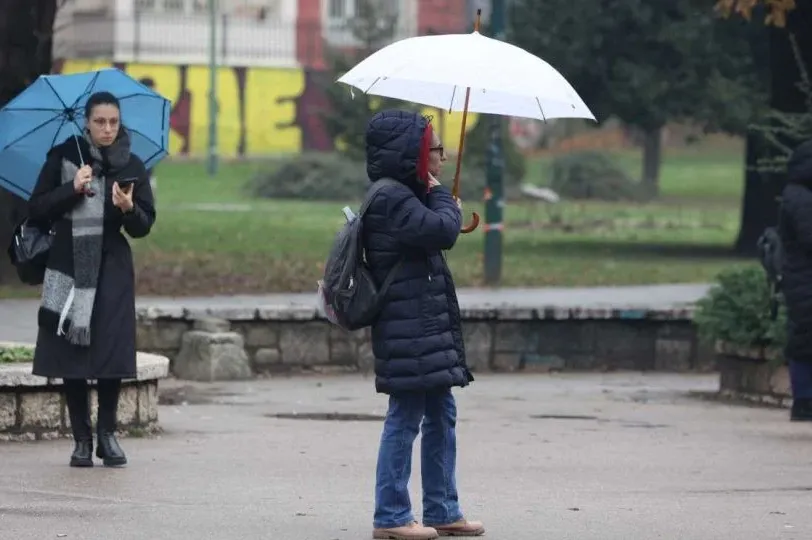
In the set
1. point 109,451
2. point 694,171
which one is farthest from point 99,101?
point 694,171

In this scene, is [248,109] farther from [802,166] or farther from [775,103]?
[802,166]

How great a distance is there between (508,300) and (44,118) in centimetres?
871

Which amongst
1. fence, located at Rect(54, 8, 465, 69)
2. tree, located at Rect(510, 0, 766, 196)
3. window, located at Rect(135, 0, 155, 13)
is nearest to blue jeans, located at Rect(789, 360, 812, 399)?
tree, located at Rect(510, 0, 766, 196)

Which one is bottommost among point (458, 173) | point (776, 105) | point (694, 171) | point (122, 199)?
point (122, 199)

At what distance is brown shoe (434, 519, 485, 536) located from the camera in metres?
8.21

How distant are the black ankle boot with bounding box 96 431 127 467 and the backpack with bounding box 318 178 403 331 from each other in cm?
237

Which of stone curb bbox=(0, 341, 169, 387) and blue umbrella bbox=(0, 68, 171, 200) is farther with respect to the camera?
stone curb bbox=(0, 341, 169, 387)

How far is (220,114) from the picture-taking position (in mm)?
60125

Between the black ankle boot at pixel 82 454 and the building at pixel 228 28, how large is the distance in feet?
156

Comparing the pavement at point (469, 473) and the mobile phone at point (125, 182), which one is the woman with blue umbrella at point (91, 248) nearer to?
the mobile phone at point (125, 182)

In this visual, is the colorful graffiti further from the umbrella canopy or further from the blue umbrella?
the umbrella canopy

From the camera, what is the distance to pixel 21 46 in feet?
60.5

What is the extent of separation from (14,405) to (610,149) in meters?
59.3

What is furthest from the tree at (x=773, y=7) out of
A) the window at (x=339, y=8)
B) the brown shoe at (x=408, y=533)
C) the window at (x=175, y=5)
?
the window at (x=339, y=8)
